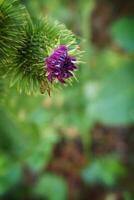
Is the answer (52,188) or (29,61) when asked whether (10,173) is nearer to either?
(52,188)

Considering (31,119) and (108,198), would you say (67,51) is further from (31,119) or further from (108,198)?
(108,198)

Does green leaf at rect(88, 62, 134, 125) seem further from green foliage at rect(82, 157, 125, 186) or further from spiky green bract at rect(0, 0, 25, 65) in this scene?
spiky green bract at rect(0, 0, 25, 65)

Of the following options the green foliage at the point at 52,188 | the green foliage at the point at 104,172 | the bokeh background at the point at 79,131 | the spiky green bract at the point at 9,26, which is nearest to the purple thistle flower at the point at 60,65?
the spiky green bract at the point at 9,26

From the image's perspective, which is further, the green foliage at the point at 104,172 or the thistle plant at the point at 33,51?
the green foliage at the point at 104,172

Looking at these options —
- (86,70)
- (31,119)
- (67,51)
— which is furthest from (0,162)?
(86,70)

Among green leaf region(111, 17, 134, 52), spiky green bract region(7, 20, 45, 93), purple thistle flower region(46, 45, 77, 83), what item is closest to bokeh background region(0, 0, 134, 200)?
green leaf region(111, 17, 134, 52)

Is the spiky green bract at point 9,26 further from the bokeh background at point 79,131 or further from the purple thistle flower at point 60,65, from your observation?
the bokeh background at point 79,131
